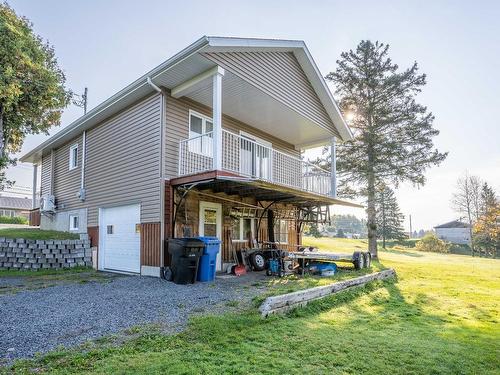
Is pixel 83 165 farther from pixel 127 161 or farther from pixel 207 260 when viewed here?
pixel 207 260

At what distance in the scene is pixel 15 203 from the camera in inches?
1656

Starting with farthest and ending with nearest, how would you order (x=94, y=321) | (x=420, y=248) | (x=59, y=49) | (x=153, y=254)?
(x=420, y=248) < (x=59, y=49) < (x=153, y=254) < (x=94, y=321)

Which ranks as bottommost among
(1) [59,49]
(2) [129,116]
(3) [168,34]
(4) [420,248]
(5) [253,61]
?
(4) [420,248]

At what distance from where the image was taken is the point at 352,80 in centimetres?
2000

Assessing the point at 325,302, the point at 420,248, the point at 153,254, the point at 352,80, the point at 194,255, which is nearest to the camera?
the point at 325,302

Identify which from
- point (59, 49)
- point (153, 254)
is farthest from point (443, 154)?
point (59, 49)

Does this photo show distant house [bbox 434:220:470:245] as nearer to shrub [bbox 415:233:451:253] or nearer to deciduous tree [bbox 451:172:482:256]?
shrub [bbox 415:233:451:253]

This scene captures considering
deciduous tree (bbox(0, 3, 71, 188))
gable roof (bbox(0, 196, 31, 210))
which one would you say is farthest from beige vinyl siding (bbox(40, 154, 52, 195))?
gable roof (bbox(0, 196, 31, 210))

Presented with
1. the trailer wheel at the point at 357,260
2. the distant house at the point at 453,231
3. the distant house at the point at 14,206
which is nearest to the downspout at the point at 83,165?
the trailer wheel at the point at 357,260

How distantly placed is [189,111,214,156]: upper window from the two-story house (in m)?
0.03

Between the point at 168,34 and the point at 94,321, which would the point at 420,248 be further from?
the point at 94,321

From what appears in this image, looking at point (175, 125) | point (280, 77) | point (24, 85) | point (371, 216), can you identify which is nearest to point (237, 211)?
point (175, 125)

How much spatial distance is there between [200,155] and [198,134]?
3.00 ft

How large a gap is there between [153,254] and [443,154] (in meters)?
16.8
